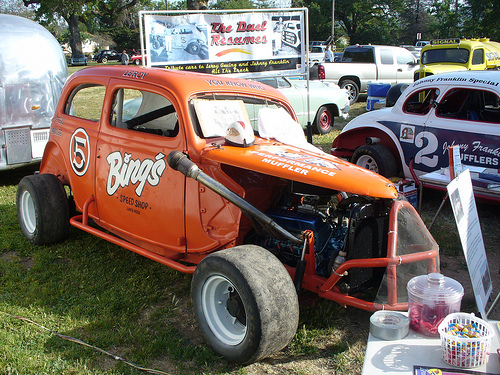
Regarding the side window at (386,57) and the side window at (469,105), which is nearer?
the side window at (469,105)

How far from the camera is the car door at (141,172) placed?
378 centimetres

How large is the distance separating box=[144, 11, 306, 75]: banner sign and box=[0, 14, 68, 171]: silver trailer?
1806 mm

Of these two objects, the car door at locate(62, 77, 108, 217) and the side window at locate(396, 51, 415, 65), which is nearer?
the car door at locate(62, 77, 108, 217)

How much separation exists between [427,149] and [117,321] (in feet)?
15.0

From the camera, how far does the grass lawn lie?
309cm

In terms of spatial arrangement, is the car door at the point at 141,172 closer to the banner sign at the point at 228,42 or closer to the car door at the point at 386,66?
the banner sign at the point at 228,42

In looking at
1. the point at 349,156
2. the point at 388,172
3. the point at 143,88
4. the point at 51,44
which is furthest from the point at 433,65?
the point at 143,88

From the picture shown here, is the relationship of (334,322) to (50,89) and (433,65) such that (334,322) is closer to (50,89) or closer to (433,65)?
(50,89)

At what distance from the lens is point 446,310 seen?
101 inches

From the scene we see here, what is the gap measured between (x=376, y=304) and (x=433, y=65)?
1201 cm

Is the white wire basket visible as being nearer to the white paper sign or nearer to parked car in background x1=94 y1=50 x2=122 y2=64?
the white paper sign

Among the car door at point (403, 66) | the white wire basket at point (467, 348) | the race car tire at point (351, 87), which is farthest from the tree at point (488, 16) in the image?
the white wire basket at point (467, 348)

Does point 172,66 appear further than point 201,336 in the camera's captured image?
Yes

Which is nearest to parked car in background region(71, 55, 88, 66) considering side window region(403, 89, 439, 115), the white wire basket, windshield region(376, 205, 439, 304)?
side window region(403, 89, 439, 115)
